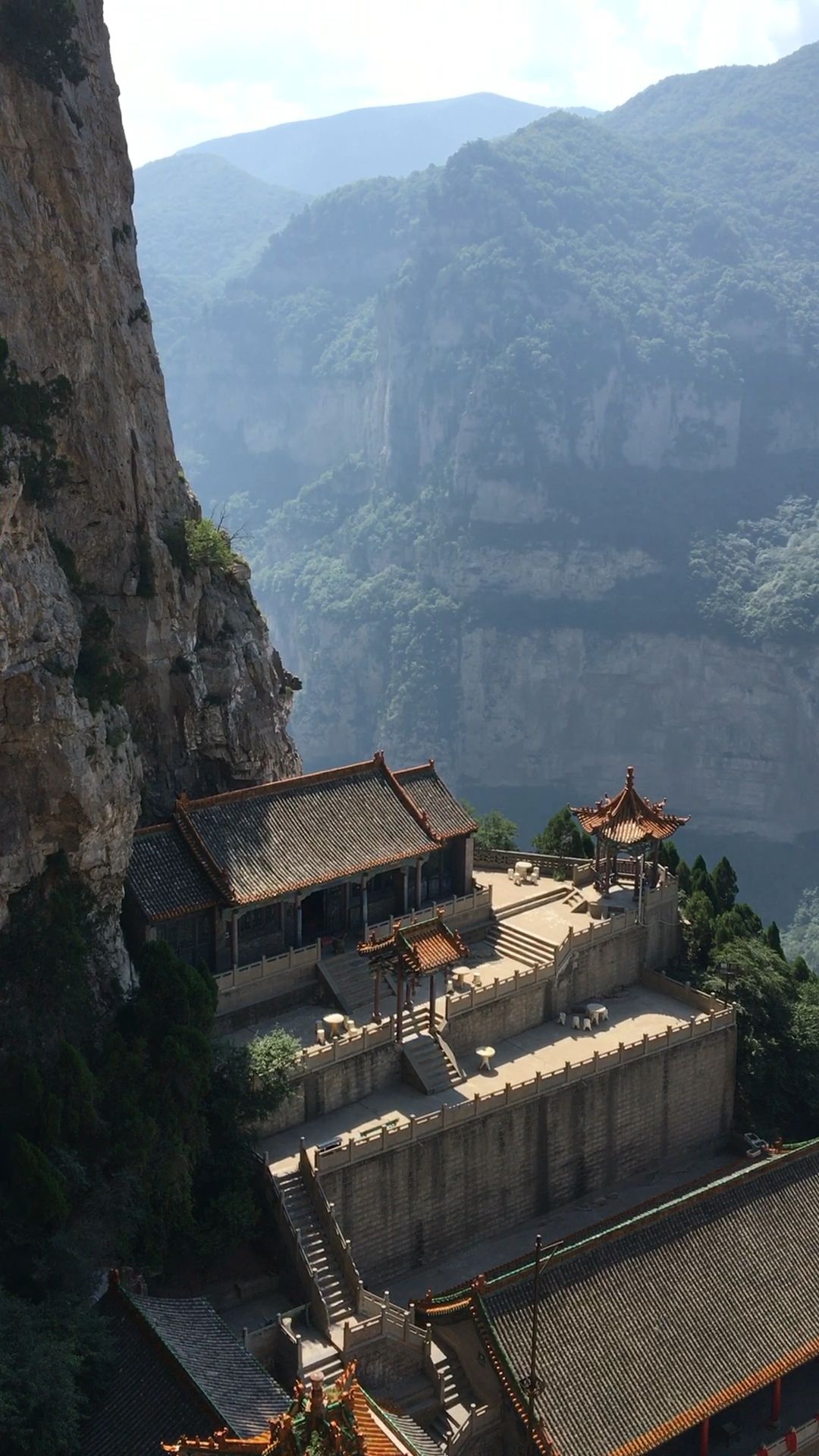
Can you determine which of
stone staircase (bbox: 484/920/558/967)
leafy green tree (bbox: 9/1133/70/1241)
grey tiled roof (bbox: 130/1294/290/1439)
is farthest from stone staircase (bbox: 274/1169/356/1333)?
stone staircase (bbox: 484/920/558/967)

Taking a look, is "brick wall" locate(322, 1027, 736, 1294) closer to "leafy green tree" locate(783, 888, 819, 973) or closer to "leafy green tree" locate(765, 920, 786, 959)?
"leafy green tree" locate(765, 920, 786, 959)

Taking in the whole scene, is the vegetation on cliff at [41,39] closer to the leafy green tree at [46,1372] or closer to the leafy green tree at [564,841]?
the leafy green tree at [46,1372]

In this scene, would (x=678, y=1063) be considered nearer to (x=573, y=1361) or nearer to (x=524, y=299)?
(x=573, y=1361)

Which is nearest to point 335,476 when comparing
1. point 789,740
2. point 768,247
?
point 768,247

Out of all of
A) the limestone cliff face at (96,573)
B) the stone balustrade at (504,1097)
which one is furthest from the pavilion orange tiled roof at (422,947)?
the limestone cliff face at (96,573)

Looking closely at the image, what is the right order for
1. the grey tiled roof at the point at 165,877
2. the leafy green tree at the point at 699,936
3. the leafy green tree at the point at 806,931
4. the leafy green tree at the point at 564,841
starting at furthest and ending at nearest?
the leafy green tree at the point at 806,931
the leafy green tree at the point at 564,841
the leafy green tree at the point at 699,936
the grey tiled roof at the point at 165,877

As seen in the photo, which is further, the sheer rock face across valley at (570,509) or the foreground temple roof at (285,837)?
the sheer rock face across valley at (570,509)
